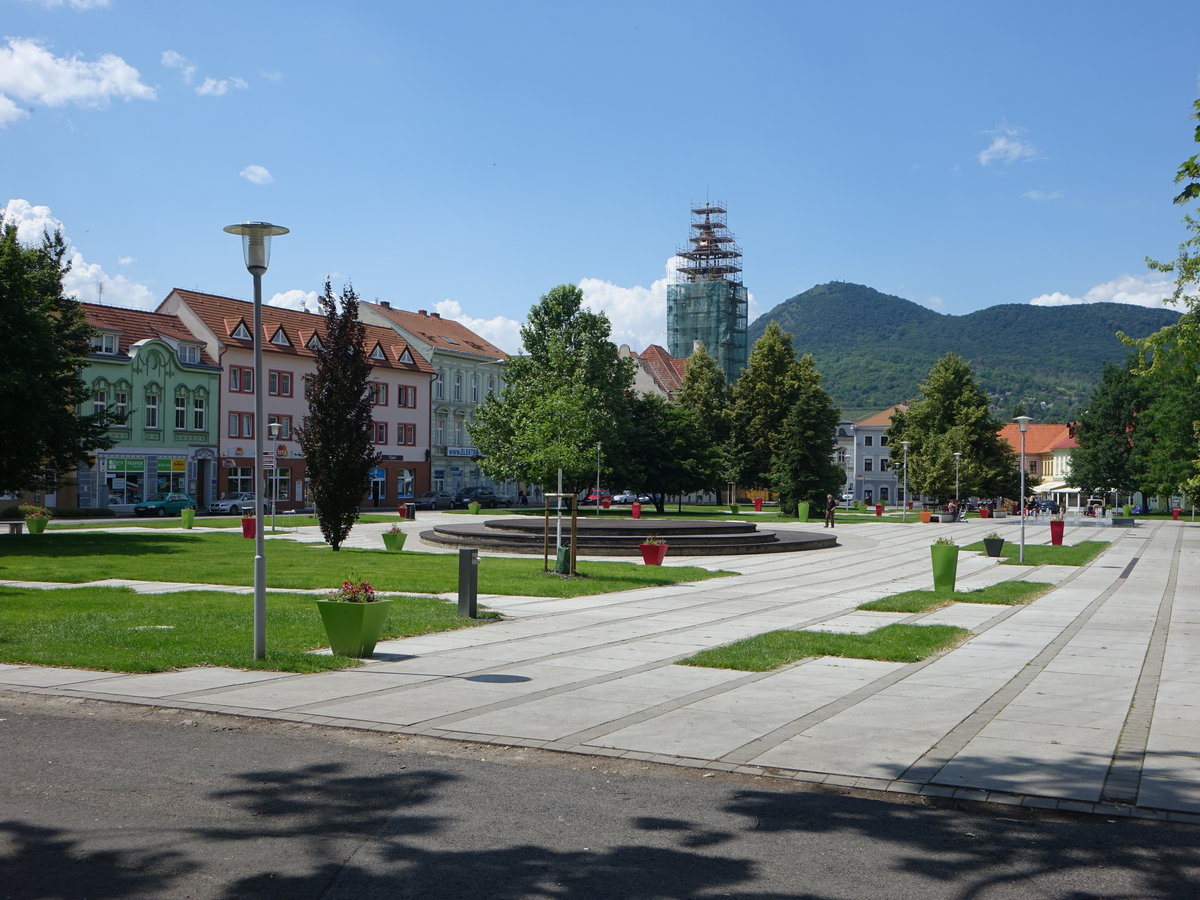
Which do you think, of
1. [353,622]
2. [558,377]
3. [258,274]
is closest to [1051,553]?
[353,622]

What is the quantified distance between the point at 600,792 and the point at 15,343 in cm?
3054

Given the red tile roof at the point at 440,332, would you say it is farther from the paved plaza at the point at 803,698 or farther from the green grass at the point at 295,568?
the paved plaza at the point at 803,698

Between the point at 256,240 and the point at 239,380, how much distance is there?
58.2 m

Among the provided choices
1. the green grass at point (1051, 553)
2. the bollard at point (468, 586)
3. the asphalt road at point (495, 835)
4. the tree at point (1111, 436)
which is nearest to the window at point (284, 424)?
the green grass at point (1051, 553)

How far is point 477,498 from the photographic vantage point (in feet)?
256

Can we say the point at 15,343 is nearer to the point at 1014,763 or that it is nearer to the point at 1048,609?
the point at 1048,609

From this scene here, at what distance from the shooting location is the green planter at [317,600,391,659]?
453 inches

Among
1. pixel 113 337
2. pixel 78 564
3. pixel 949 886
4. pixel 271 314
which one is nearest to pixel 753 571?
pixel 78 564

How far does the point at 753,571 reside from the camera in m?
26.8

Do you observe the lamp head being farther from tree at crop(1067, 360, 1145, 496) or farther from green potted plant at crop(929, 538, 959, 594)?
tree at crop(1067, 360, 1145, 496)

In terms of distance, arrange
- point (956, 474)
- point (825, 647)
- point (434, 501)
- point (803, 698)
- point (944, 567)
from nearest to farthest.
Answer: point (803, 698)
point (825, 647)
point (944, 567)
point (956, 474)
point (434, 501)

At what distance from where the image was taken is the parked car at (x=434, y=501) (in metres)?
74.4

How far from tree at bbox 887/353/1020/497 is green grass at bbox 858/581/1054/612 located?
5757cm

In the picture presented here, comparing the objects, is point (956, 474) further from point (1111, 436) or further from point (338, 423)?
point (338, 423)
